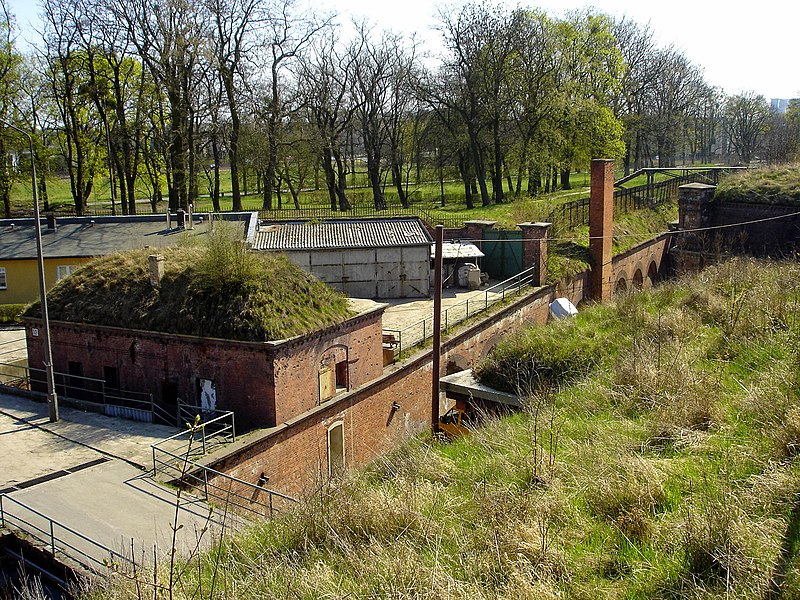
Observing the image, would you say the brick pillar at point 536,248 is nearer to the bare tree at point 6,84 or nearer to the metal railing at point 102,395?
the metal railing at point 102,395

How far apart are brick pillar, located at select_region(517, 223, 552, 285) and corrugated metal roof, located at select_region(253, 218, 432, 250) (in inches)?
172

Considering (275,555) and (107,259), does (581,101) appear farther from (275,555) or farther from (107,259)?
(275,555)

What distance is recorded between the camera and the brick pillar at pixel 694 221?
30.1m

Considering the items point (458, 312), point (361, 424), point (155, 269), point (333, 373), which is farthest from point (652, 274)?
point (155, 269)

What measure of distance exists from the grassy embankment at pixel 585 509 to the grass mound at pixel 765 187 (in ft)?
60.0

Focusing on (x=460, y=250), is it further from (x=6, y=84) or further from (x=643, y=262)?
(x=6, y=84)

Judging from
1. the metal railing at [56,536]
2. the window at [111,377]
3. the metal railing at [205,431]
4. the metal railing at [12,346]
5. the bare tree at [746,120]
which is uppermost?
the bare tree at [746,120]

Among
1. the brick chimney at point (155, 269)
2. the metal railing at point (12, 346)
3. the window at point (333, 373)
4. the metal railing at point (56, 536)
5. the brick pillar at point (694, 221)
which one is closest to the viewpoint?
the metal railing at point (56, 536)

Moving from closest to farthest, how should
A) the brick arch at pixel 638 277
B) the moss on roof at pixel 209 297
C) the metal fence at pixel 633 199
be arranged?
the moss on roof at pixel 209 297, the metal fence at pixel 633 199, the brick arch at pixel 638 277

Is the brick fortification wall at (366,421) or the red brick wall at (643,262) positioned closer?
the brick fortification wall at (366,421)

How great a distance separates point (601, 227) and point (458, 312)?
9.19 m

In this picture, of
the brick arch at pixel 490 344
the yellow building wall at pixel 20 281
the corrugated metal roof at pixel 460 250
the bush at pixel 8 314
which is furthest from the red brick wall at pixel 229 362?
the corrugated metal roof at pixel 460 250

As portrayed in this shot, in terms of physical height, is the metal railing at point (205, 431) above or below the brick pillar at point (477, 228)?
below

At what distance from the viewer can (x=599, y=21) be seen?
48.1 meters
